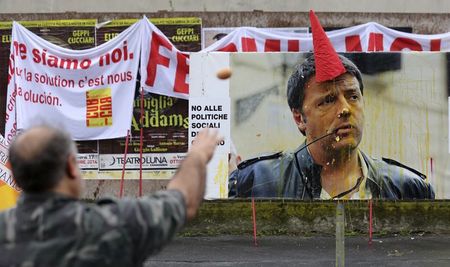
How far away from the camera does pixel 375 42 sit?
9234mm

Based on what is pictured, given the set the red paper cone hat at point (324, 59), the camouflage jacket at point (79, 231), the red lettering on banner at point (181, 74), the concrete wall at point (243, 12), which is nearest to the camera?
the camouflage jacket at point (79, 231)

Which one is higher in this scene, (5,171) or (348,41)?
(348,41)

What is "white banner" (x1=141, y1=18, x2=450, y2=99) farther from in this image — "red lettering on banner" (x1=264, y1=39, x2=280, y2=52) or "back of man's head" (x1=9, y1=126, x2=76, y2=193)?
"back of man's head" (x1=9, y1=126, x2=76, y2=193)

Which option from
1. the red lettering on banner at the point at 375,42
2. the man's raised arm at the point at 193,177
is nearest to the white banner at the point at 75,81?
the red lettering on banner at the point at 375,42

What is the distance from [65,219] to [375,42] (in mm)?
7982

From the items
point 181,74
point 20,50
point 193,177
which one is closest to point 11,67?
point 20,50

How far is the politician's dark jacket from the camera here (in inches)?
295

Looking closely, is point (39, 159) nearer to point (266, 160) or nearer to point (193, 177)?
point (193, 177)

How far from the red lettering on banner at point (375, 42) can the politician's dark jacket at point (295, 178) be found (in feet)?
7.24

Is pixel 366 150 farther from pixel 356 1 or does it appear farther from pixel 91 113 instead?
pixel 91 113

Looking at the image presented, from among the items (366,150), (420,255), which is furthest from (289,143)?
(420,255)

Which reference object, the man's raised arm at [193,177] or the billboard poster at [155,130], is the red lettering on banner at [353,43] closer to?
the billboard poster at [155,130]

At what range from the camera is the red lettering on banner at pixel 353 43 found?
9250 millimetres

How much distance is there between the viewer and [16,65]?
29.8ft
